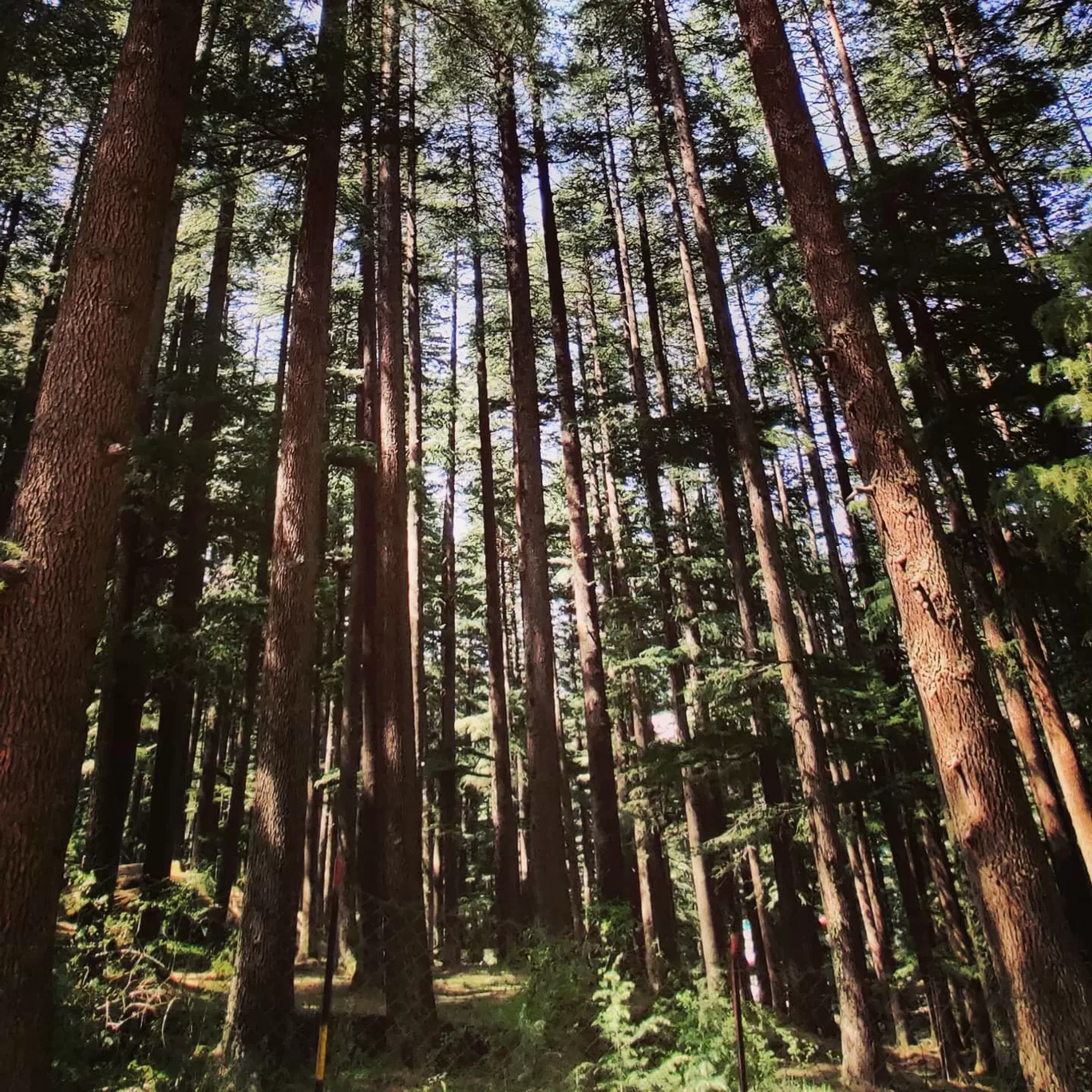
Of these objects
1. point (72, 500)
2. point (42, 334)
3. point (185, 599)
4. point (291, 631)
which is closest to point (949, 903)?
point (291, 631)

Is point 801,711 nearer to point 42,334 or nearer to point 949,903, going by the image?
point 949,903

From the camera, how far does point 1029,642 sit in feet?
31.8

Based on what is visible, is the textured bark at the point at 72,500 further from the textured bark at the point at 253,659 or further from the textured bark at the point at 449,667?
the textured bark at the point at 449,667

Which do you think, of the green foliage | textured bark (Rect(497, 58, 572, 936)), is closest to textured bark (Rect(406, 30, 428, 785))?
textured bark (Rect(497, 58, 572, 936))

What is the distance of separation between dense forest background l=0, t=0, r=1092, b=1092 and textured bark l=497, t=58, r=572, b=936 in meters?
0.07

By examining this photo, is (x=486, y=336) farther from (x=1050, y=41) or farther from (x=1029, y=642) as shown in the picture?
(x=1029, y=642)

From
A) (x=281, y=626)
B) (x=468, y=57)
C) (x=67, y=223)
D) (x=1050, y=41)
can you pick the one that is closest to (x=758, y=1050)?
(x=281, y=626)

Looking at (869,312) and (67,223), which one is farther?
(67,223)

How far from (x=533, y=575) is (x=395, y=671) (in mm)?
2364

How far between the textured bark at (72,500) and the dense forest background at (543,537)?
0.10ft

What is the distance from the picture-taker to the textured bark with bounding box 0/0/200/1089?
4.03 metres

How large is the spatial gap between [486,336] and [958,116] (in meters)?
11.8

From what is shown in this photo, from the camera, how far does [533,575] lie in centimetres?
986

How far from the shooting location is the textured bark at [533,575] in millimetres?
8547
